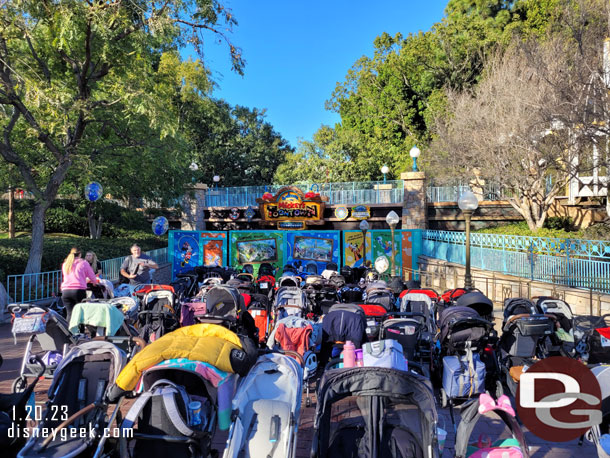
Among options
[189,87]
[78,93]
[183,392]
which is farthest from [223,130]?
[183,392]

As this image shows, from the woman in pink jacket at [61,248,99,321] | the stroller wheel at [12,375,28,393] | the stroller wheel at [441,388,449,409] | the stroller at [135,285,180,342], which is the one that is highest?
the woman in pink jacket at [61,248,99,321]

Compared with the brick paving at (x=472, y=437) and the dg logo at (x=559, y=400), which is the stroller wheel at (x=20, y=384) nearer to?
the brick paving at (x=472, y=437)

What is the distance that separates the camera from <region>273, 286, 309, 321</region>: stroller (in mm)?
7930

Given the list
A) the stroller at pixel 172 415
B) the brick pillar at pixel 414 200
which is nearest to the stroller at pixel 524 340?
the stroller at pixel 172 415

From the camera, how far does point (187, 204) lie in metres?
25.1

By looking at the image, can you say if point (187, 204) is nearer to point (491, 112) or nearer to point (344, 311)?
point (491, 112)

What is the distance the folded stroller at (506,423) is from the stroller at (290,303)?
460cm

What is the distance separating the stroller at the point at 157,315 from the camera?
282 inches

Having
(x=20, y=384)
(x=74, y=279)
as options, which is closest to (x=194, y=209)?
(x=74, y=279)

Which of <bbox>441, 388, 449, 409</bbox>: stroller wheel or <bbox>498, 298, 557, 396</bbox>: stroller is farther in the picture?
<bbox>498, 298, 557, 396</bbox>: stroller

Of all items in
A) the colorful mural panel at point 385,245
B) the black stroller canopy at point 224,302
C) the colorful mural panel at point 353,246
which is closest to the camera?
the black stroller canopy at point 224,302

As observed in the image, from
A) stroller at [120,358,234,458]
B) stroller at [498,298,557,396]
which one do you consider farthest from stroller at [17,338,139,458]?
stroller at [498,298,557,396]

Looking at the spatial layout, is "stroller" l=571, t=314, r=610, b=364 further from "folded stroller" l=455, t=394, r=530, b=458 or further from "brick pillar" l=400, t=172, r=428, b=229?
"brick pillar" l=400, t=172, r=428, b=229

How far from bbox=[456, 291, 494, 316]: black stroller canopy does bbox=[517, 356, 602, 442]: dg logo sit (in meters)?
2.11
